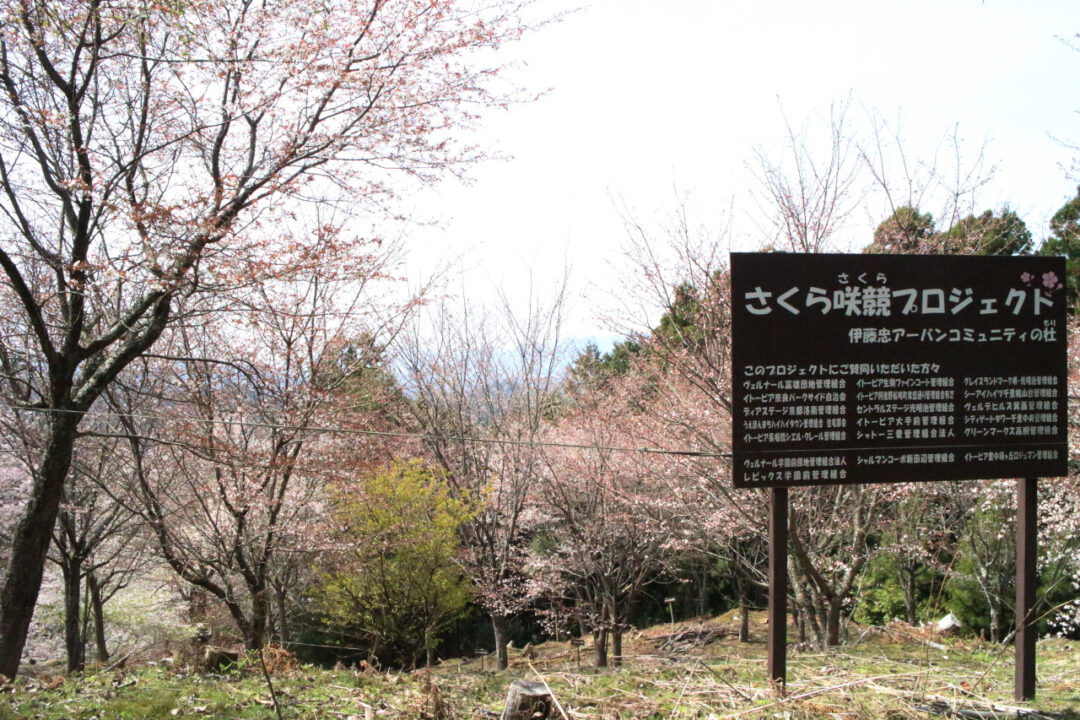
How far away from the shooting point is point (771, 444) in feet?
12.3

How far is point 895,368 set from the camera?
386 centimetres

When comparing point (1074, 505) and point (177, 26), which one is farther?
point (1074, 505)

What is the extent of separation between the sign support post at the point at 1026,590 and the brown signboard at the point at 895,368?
5.7 inches

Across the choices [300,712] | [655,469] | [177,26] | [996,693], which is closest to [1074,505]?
[655,469]

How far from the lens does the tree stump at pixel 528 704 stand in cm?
367

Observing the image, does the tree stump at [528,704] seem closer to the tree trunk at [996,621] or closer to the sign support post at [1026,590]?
the sign support post at [1026,590]

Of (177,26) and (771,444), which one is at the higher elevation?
(177,26)

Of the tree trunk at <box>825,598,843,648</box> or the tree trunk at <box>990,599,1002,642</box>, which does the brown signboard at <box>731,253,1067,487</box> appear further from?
the tree trunk at <box>990,599,1002,642</box>

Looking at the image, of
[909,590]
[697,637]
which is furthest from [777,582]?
[909,590]

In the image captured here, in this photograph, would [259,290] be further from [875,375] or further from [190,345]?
[875,375]

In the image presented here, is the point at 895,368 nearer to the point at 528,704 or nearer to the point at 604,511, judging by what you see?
the point at 528,704

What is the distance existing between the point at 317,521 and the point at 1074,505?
9203mm

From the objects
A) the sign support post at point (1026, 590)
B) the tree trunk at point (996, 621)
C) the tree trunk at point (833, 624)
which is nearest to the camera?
the sign support post at point (1026, 590)

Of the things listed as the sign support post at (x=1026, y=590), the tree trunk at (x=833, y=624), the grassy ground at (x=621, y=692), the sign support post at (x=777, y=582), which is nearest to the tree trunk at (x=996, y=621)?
the tree trunk at (x=833, y=624)
